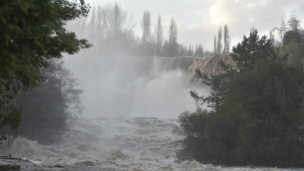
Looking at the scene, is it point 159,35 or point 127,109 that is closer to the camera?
point 127,109

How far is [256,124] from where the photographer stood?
2728 centimetres

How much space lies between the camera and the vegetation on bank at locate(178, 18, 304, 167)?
88.8 ft

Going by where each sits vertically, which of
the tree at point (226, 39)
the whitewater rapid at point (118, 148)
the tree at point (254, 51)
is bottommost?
the whitewater rapid at point (118, 148)

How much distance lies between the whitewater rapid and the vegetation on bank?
2.12 meters

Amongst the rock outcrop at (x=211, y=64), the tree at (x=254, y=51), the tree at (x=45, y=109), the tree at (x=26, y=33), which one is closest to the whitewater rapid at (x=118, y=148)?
the tree at (x=45, y=109)

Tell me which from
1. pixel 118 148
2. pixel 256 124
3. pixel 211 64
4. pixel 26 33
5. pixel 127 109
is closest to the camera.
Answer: pixel 26 33

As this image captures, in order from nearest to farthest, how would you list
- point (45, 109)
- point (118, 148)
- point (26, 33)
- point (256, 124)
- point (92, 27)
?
point (26, 33) → point (256, 124) → point (118, 148) → point (45, 109) → point (92, 27)

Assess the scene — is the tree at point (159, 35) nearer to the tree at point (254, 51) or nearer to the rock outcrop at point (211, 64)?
the rock outcrop at point (211, 64)

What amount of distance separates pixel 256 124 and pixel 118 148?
12928 mm

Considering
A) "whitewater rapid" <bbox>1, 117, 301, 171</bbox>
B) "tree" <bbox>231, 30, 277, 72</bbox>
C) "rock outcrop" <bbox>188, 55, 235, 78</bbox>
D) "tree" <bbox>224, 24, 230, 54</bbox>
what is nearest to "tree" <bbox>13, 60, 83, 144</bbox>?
"whitewater rapid" <bbox>1, 117, 301, 171</bbox>

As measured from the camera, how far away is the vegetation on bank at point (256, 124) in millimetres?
27078

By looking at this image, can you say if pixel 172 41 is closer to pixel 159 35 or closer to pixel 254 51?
pixel 159 35

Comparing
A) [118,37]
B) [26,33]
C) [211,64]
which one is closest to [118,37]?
[118,37]

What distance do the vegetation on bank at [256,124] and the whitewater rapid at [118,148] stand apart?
2.12 m
